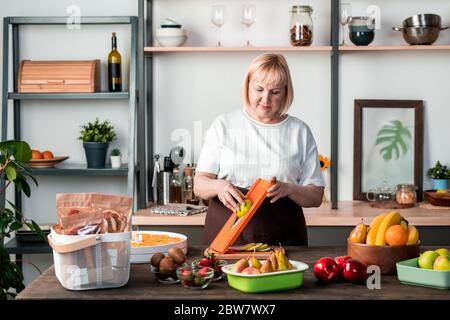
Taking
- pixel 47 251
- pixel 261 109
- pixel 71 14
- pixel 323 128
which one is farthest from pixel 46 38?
pixel 261 109

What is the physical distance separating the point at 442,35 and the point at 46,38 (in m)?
2.36

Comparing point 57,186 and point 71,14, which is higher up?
point 71,14

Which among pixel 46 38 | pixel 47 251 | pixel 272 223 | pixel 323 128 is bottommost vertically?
pixel 47 251

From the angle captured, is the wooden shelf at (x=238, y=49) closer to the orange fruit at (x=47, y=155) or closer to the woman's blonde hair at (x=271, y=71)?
the orange fruit at (x=47, y=155)

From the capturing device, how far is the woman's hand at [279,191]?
116 inches

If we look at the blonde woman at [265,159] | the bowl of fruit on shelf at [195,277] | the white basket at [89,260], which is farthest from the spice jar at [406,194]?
the white basket at [89,260]

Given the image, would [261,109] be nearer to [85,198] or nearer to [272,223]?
[272,223]

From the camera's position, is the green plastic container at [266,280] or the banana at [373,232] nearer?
the green plastic container at [266,280]

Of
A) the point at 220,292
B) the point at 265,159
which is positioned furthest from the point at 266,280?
the point at 265,159

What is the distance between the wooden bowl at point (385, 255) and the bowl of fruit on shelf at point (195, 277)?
0.54 m

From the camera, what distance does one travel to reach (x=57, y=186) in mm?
4922

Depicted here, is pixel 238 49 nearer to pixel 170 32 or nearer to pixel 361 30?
pixel 170 32

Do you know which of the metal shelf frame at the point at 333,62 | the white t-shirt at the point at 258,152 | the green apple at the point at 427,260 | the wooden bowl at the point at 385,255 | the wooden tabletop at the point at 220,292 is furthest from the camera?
the metal shelf frame at the point at 333,62

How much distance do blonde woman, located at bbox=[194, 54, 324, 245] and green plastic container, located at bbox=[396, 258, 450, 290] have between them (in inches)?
27.1
